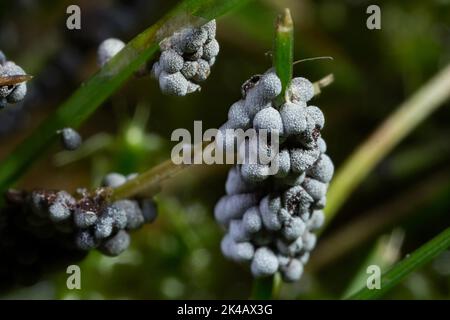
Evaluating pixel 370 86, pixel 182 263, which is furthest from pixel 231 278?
pixel 370 86

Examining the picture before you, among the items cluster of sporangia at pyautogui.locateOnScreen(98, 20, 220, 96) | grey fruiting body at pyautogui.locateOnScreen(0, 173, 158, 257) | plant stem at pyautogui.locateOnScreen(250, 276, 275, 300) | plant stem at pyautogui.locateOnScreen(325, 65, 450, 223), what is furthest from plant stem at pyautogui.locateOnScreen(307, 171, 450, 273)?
cluster of sporangia at pyautogui.locateOnScreen(98, 20, 220, 96)

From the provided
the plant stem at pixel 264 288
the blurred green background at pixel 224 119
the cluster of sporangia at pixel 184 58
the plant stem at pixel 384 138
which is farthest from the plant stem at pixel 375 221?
the cluster of sporangia at pixel 184 58

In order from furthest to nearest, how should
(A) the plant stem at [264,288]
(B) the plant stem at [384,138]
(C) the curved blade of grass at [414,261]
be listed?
(B) the plant stem at [384,138] < (A) the plant stem at [264,288] < (C) the curved blade of grass at [414,261]

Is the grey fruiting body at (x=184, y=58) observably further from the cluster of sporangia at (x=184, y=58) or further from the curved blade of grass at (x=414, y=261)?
the curved blade of grass at (x=414, y=261)

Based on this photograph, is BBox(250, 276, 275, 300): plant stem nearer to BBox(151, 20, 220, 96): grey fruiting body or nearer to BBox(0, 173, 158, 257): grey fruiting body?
BBox(0, 173, 158, 257): grey fruiting body

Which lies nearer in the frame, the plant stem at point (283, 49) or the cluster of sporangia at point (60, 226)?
the plant stem at point (283, 49)

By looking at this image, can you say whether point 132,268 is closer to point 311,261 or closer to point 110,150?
point 110,150

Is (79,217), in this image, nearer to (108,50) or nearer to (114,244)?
(114,244)
